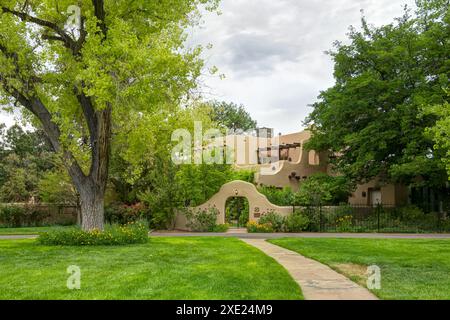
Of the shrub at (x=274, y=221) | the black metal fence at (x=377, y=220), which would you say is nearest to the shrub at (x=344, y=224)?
the black metal fence at (x=377, y=220)

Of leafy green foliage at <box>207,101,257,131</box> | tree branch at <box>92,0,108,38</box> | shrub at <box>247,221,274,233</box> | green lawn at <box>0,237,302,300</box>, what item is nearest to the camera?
green lawn at <box>0,237,302,300</box>

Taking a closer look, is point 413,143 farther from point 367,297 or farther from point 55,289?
point 55,289

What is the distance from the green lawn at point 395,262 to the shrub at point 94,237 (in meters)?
5.75

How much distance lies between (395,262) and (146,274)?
701cm

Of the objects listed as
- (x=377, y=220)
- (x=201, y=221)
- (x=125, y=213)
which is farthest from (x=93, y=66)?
(x=377, y=220)

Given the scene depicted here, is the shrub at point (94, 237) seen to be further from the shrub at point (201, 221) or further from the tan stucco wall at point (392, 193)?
the tan stucco wall at point (392, 193)

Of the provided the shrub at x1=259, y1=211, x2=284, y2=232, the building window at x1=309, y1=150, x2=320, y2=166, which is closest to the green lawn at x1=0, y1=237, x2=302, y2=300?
the shrub at x1=259, y1=211, x2=284, y2=232

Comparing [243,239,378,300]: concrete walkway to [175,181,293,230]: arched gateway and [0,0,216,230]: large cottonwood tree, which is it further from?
[175,181,293,230]: arched gateway

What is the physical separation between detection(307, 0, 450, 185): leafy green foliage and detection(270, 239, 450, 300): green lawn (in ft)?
32.4

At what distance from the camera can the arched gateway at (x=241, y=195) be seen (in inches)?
1184

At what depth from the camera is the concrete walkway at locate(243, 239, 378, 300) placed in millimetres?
8719

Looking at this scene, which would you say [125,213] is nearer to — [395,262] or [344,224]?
[344,224]

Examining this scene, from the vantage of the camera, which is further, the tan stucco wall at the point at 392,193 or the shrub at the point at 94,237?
the tan stucco wall at the point at 392,193
